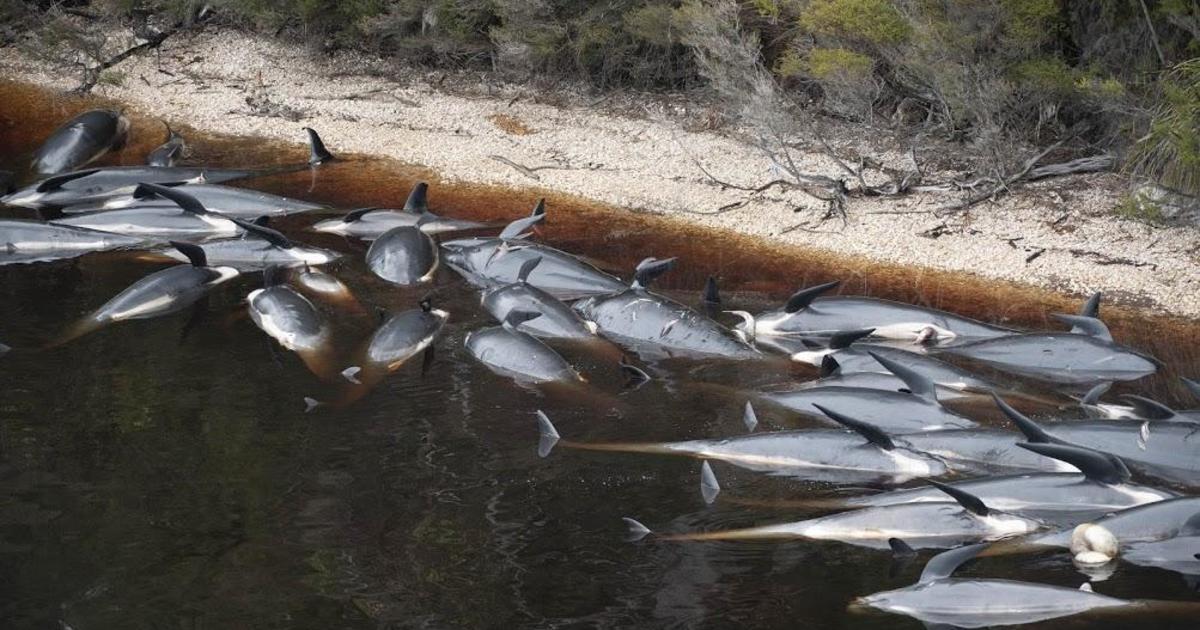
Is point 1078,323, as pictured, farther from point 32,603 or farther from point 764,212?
point 32,603

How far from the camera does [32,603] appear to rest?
4.88 m

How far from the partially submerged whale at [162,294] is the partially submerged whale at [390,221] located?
46.3 inches

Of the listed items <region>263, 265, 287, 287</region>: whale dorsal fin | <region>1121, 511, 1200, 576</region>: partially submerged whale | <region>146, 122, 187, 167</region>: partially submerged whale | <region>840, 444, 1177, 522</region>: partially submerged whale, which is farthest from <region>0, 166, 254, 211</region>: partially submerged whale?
<region>1121, 511, 1200, 576</region>: partially submerged whale

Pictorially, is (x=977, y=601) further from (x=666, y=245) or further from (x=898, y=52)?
(x=898, y=52)

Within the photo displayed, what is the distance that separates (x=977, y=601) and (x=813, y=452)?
1.49 m

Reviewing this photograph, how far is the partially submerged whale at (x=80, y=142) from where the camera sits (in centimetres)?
1121

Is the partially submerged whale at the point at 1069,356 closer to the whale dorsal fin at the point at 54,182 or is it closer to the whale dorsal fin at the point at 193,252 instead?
the whale dorsal fin at the point at 193,252

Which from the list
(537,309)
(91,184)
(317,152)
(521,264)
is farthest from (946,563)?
(317,152)

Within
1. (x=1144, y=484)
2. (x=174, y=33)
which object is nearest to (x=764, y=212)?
(x=1144, y=484)

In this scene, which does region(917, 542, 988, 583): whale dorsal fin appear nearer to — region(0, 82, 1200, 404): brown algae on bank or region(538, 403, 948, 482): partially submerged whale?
region(538, 403, 948, 482): partially submerged whale

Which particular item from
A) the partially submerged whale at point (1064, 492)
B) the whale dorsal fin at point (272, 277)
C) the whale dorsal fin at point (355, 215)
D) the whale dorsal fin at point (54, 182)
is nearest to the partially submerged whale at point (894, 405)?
the partially submerged whale at point (1064, 492)

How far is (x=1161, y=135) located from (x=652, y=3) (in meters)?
4.58

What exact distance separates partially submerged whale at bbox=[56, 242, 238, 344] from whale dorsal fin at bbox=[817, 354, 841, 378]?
3.58 meters

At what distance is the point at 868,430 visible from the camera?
6.14 meters
